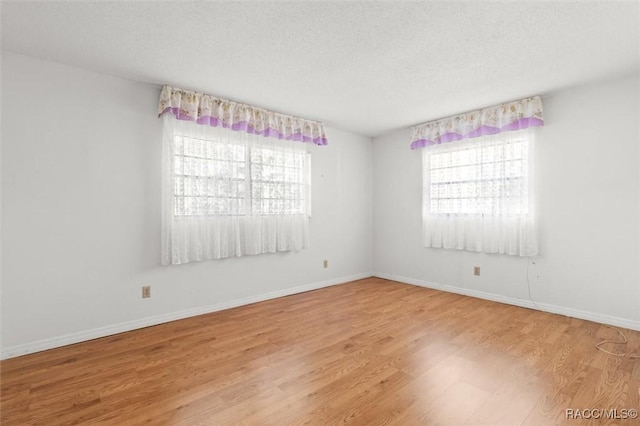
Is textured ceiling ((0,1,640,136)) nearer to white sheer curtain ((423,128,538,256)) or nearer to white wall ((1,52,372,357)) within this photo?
white wall ((1,52,372,357))

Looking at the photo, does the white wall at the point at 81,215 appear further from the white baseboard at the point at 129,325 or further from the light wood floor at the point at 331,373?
the light wood floor at the point at 331,373

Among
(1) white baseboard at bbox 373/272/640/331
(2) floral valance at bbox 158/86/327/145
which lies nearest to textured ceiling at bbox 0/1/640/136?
(2) floral valance at bbox 158/86/327/145

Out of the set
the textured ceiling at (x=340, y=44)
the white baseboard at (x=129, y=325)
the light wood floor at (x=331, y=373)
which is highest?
the textured ceiling at (x=340, y=44)

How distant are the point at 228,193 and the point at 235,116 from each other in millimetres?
884

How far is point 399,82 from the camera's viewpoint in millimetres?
2873

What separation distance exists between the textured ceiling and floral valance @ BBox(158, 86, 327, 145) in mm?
126

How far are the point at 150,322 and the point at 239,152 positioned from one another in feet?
6.51

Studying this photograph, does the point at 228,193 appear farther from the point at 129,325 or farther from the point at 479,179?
the point at 479,179

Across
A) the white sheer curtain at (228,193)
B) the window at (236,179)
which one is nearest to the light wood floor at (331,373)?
the white sheer curtain at (228,193)

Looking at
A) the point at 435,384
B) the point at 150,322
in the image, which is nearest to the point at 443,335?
the point at 435,384

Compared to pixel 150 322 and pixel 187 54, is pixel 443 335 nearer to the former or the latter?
pixel 150 322

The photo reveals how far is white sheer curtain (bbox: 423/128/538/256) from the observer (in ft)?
11.0

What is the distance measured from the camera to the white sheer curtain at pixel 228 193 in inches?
118

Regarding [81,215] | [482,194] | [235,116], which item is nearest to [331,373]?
[81,215]
